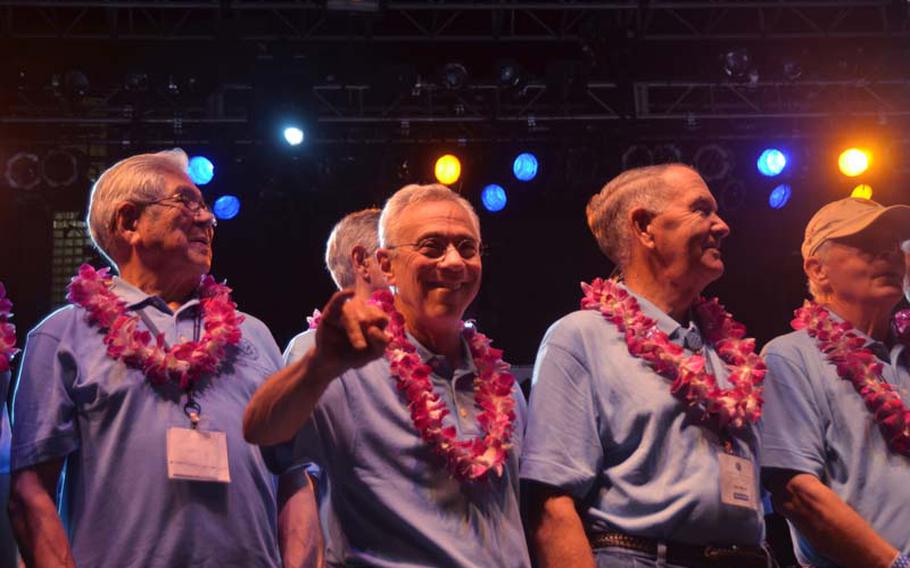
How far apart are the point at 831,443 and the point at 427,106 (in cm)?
493

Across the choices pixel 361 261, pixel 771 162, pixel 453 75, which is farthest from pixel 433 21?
pixel 361 261

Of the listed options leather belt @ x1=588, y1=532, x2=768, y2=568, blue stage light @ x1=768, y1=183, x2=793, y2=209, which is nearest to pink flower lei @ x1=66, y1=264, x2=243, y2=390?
leather belt @ x1=588, y1=532, x2=768, y2=568

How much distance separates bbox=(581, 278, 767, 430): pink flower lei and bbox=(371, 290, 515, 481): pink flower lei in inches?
14.0

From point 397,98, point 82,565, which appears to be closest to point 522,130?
point 397,98

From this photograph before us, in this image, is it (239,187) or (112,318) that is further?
(239,187)

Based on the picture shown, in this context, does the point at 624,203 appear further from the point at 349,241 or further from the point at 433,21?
the point at 433,21

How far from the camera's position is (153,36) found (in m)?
7.25

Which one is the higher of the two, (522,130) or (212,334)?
(522,130)

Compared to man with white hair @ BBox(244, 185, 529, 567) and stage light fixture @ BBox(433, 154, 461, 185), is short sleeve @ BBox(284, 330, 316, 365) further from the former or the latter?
stage light fixture @ BBox(433, 154, 461, 185)

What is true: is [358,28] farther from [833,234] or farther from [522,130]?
[833,234]

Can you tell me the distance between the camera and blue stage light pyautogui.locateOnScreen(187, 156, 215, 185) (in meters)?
7.75

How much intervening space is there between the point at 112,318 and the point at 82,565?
630 millimetres

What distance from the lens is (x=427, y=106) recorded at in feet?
25.4

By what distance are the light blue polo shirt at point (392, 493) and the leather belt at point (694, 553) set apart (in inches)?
9.6
